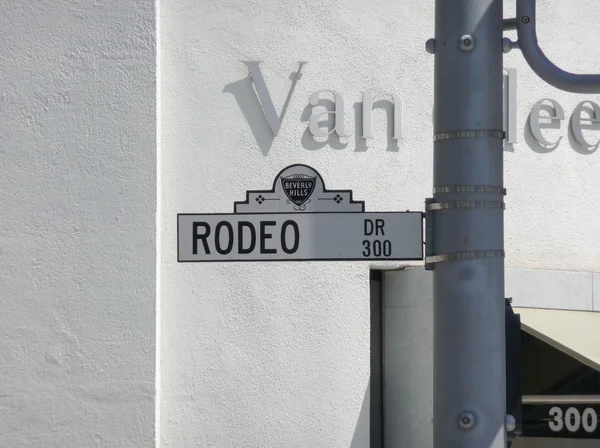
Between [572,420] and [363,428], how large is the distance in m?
1.64

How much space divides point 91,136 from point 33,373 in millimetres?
1870

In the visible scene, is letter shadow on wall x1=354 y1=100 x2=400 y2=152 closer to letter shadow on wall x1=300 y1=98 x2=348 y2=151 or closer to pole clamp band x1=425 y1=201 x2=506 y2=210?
letter shadow on wall x1=300 y1=98 x2=348 y2=151

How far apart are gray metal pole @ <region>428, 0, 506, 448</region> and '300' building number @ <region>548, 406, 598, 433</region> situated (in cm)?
464

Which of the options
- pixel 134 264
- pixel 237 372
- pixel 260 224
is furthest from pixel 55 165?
pixel 260 224

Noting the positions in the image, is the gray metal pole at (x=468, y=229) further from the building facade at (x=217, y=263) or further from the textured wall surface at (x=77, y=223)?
the textured wall surface at (x=77, y=223)

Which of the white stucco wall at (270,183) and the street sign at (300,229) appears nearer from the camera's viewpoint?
the street sign at (300,229)

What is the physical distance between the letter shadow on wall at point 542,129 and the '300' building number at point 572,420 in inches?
85.9

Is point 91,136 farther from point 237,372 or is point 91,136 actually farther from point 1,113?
point 237,372

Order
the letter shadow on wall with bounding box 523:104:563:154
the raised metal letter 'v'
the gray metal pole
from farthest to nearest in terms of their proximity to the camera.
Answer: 1. the letter shadow on wall with bounding box 523:104:563:154
2. the raised metal letter 'v'
3. the gray metal pole

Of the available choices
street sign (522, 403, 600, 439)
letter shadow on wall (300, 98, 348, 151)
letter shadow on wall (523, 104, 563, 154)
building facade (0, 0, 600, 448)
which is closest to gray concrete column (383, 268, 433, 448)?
building facade (0, 0, 600, 448)

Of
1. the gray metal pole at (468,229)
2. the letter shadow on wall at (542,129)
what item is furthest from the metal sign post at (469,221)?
the letter shadow on wall at (542,129)

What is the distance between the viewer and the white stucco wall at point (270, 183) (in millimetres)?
8836

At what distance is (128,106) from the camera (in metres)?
8.80

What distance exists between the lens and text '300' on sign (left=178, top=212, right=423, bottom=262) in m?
5.04
